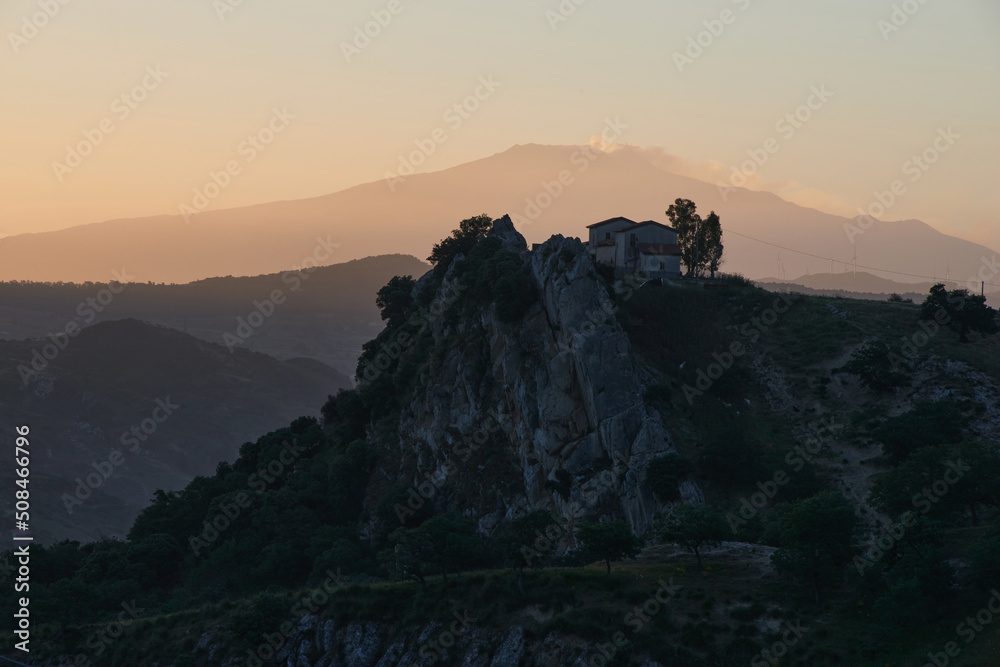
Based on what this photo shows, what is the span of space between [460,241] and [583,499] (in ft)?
187

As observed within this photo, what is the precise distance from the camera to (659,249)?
4924 inches

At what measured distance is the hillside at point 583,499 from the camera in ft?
201

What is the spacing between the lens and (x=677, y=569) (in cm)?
6712

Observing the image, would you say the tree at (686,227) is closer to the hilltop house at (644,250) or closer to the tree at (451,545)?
the hilltop house at (644,250)

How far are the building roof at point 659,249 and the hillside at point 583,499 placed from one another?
7478mm

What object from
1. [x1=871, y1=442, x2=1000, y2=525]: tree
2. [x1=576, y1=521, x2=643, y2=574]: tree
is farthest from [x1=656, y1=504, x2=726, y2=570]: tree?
[x1=871, y1=442, x2=1000, y2=525]: tree

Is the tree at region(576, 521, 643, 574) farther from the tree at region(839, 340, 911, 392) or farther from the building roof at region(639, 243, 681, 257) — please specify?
the building roof at region(639, 243, 681, 257)

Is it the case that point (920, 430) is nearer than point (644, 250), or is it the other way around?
point (920, 430)

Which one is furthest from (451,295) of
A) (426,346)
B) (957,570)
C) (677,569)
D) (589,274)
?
(957,570)

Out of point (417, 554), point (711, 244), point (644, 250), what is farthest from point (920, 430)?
point (711, 244)

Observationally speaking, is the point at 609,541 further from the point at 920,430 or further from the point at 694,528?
the point at 920,430

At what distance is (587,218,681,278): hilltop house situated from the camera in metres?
124

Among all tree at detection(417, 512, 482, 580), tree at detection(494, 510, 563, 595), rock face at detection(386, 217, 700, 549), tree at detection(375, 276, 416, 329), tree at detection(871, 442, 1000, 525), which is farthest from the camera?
tree at detection(375, 276, 416, 329)

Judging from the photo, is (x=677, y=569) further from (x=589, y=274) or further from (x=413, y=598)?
(x=589, y=274)
